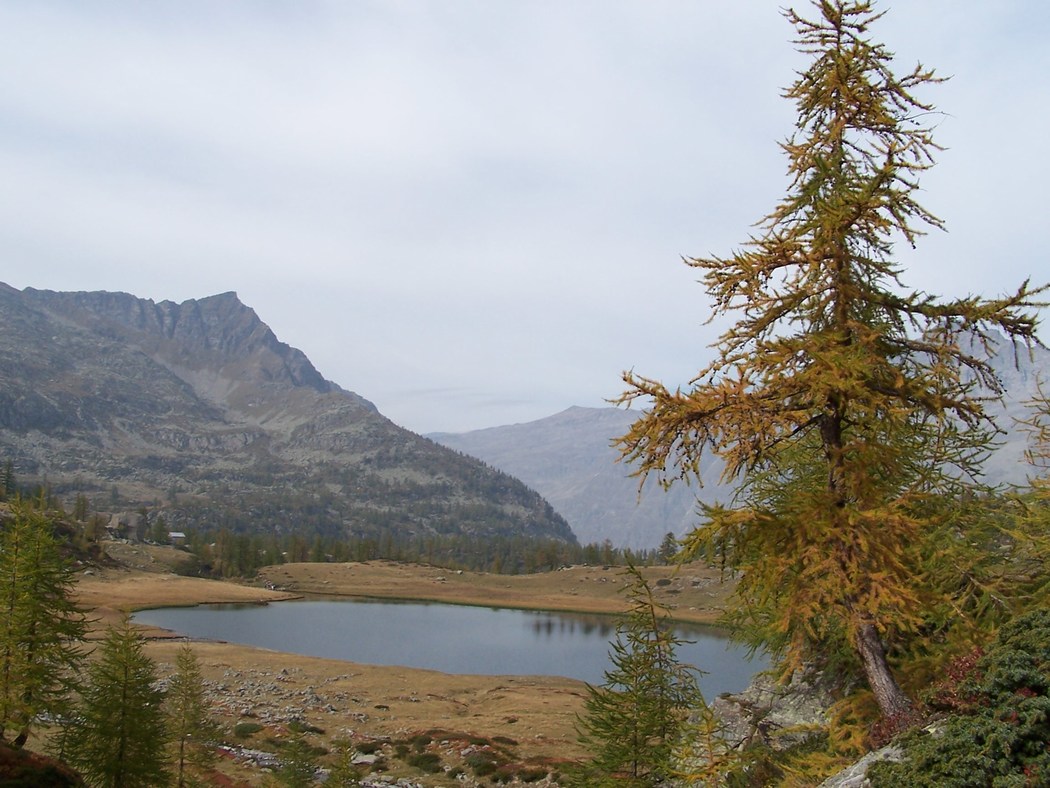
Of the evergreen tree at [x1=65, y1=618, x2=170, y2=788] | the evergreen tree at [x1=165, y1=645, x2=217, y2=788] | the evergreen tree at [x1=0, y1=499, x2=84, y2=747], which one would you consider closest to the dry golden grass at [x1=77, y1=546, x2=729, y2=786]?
the evergreen tree at [x1=165, y1=645, x2=217, y2=788]

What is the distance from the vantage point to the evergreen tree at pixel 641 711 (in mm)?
15664

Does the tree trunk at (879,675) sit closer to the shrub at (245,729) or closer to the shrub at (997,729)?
the shrub at (997,729)

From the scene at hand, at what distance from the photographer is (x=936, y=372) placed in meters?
9.66

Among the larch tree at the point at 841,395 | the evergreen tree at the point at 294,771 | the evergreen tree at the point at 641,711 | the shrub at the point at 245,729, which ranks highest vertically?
the larch tree at the point at 841,395

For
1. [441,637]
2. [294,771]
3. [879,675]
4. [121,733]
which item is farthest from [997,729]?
[441,637]

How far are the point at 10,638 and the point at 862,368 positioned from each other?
2510 cm

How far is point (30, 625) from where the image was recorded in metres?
21.1

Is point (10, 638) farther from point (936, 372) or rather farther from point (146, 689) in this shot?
point (936, 372)

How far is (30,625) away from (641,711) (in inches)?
768

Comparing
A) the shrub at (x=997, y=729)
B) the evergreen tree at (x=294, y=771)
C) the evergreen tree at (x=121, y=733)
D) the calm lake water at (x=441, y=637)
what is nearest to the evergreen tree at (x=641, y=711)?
the shrub at (x=997, y=729)

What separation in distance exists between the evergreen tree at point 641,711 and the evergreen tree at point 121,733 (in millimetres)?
14944

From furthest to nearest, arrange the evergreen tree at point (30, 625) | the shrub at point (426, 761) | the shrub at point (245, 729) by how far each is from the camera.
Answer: the shrub at point (245, 729), the shrub at point (426, 761), the evergreen tree at point (30, 625)

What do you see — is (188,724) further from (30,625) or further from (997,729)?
(997,729)

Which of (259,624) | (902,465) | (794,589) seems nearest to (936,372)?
(902,465)
